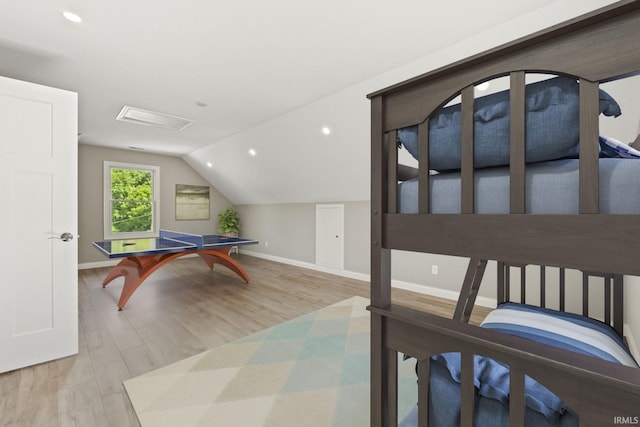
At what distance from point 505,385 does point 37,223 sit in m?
2.97

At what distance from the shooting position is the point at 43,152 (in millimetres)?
2125

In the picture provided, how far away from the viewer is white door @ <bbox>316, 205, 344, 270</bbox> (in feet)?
16.2

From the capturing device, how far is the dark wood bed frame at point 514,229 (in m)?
0.59

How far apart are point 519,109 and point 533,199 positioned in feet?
0.73

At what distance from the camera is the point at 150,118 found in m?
4.05

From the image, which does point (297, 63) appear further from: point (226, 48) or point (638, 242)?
point (638, 242)

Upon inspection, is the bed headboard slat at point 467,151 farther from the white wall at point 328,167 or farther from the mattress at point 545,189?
the white wall at point 328,167

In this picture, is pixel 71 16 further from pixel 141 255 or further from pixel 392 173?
pixel 392 173

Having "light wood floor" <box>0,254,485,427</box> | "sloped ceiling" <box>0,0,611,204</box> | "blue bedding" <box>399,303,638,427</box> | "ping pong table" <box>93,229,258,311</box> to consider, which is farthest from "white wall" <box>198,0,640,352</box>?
"ping pong table" <box>93,229,258,311</box>

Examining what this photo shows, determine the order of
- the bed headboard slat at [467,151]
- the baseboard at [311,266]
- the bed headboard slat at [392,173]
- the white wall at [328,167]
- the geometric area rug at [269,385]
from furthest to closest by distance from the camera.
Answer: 1. the baseboard at [311,266]
2. the white wall at [328,167]
3. the geometric area rug at [269,385]
4. the bed headboard slat at [392,173]
5. the bed headboard slat at [467,151]

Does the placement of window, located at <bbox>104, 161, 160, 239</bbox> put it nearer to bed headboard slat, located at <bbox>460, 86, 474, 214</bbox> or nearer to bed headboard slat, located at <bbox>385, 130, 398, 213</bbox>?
bed headboard slat, located at <bbox>385, 130, 398, 213</bbox>

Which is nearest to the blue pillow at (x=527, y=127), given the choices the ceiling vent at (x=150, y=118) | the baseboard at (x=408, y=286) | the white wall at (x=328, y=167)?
the white wall at (x=328, y=167)

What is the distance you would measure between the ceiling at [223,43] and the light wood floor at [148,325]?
245cm

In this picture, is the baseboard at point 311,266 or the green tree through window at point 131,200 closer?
the baseboard at point 311,266
